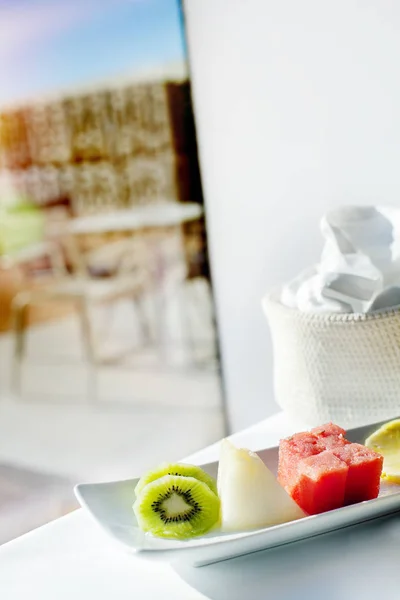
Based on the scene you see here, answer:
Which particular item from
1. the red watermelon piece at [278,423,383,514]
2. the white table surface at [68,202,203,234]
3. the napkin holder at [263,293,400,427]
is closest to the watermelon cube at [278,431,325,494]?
the red watermelon piece at [278,423,383,514]

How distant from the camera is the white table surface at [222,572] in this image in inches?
22.6

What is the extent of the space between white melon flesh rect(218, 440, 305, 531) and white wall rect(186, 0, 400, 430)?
0.53 metres

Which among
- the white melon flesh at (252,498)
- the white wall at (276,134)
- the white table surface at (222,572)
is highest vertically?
the white wall at (276,134)

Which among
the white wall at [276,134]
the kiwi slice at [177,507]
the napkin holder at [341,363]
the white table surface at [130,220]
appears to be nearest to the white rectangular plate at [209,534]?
the kiwi slice at [177,507]

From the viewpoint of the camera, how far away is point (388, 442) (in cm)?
73

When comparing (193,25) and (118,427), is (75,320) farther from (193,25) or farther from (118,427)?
(193,25)

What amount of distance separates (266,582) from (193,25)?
0.92 meters

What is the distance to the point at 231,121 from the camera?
119cm

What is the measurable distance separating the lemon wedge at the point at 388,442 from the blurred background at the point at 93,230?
7.01ft

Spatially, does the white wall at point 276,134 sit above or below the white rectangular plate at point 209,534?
above

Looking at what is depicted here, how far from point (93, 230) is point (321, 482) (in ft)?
12.5

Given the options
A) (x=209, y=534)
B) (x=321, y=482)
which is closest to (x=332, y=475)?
(x=321, y=482)

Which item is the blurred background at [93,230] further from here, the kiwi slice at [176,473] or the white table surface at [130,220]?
the kiwi slice at [176,473]

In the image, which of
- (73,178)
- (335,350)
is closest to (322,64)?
(335,350)
